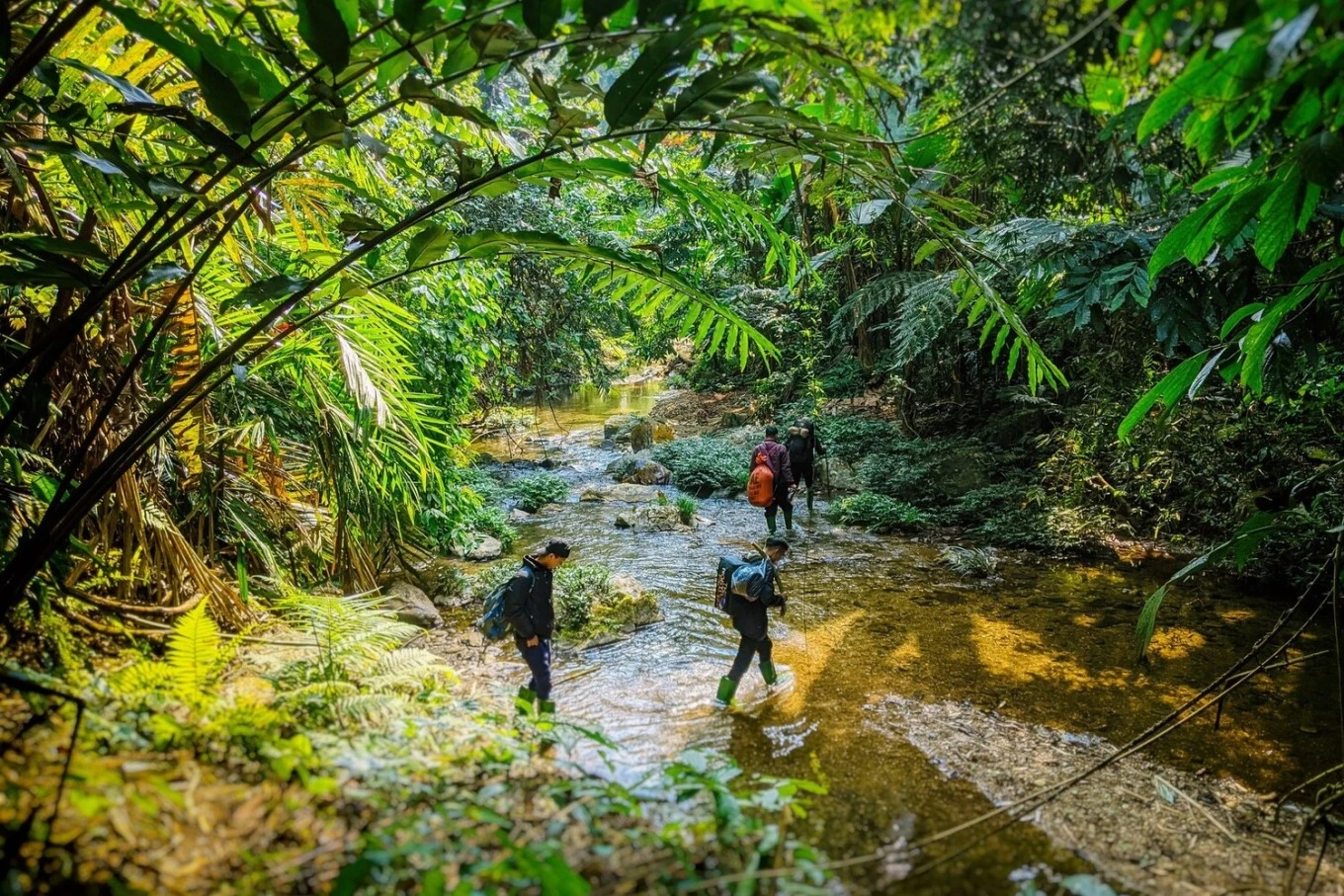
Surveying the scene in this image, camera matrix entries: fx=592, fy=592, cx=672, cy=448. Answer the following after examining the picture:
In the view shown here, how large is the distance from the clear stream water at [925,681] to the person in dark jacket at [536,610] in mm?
437

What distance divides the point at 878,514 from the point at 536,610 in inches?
247

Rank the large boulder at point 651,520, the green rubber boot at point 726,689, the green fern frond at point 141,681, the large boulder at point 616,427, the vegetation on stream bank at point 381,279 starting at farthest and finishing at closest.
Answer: the large boulder at point 616,427, the large boulder at point 651,520, the green rubber boot at point 726,689, the green fern frond at point 141,681, the vegetation on stream bank at point 381,279

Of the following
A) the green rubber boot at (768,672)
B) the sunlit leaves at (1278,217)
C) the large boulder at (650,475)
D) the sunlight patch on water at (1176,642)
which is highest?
the sunlit leaves at (1278,217)

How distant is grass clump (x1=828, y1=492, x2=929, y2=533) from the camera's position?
28.2 ft

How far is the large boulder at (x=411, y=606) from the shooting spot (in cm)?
514

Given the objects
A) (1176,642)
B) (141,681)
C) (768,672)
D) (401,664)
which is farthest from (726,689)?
(1176,642)

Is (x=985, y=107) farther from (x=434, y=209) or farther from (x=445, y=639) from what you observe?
(x=445, y=639)

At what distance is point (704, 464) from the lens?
1177 cm

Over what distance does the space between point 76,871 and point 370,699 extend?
114 cm

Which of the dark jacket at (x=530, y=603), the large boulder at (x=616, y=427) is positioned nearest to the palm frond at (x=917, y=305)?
the dark jacket at (x=530, y=603)

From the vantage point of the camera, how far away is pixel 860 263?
44.3ft

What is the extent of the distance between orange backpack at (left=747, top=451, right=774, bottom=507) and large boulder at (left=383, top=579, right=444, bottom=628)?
4.26 metres

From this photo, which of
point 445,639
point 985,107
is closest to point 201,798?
point 985,107

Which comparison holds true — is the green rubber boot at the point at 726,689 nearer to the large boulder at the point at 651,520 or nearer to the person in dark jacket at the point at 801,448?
the large boulder at the point at 651,520
